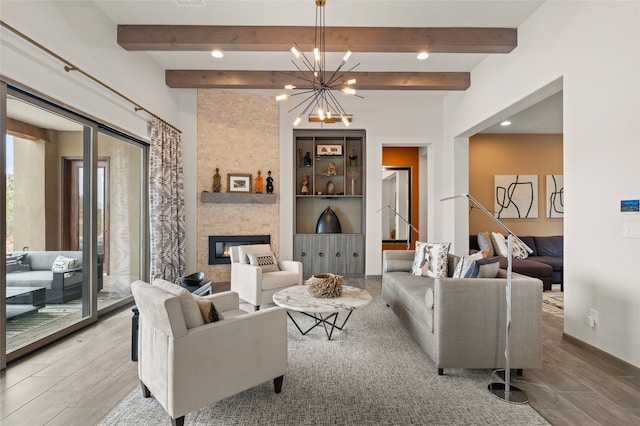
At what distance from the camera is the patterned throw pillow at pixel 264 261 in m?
4.06

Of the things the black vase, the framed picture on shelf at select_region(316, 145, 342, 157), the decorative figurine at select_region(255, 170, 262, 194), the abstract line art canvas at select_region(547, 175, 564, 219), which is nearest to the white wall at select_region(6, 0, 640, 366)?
the decorative figurine at select_region(255, 170, 262, 194)

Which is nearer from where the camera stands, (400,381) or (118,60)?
(400,381)

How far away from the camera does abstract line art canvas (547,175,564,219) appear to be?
6.19 m

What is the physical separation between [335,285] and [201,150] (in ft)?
12.6

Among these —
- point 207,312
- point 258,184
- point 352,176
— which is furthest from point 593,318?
point 258,184

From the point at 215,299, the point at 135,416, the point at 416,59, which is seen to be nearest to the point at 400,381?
the point at 215,299

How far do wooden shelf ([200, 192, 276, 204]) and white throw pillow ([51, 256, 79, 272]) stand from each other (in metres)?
2.34

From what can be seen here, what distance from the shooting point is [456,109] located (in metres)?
5.22

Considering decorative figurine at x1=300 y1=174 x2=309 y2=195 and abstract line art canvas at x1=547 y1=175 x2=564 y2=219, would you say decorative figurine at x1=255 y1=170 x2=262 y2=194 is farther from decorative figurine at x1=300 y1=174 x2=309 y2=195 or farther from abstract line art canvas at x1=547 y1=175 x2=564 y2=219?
abstract line art canvas at x1=547 y1=175 x2=564 y2=219

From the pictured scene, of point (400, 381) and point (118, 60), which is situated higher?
point (118, 60)

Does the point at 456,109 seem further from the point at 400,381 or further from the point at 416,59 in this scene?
the point at 400,381

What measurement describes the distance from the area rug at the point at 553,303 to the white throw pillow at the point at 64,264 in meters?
5.44

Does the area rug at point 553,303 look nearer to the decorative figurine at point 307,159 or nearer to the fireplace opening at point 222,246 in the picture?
the decorative figurine at point 307,159

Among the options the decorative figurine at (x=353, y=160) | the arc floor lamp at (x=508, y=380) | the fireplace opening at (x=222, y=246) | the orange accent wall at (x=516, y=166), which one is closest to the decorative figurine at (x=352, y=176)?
the decorative figurine at (x=353, y=160)
